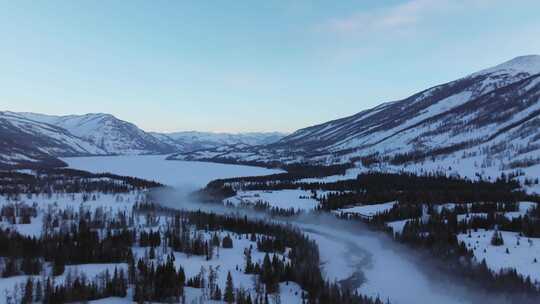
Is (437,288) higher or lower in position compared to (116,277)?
lower

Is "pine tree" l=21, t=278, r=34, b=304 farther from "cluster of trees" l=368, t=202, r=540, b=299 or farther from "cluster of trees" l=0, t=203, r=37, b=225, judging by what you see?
"cluster of trees" l=0, t=203, r=37, b=225

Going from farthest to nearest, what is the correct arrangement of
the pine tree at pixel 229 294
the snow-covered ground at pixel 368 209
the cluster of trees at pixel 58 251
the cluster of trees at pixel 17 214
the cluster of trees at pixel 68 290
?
the snow-covered ground at pixel 368 209 < the cluster of trees at pixel 17 214 < the cluster of trees at pixel 58 251 < the pine tree at pixel 229 294 < the cluster of trees at pixel 68 290

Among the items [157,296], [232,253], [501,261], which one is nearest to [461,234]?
[501,261]

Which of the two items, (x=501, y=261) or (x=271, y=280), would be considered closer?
(x=271, y=280)

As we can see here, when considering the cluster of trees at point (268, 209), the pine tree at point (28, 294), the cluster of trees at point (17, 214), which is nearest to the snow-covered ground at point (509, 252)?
the cluster of trees at point (268, 209)

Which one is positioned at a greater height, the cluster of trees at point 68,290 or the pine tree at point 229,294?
the cluster of trees at point 68,290

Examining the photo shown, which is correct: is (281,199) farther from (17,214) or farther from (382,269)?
(382,269)

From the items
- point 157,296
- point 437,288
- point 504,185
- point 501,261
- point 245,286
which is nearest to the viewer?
point 157,296

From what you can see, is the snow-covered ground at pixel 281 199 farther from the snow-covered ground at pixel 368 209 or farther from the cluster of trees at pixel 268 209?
the snow-covered ground at pixel 368 209

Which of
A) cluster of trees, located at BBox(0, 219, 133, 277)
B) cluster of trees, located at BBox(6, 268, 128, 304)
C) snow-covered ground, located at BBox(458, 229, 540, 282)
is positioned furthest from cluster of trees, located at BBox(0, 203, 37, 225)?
snow-covered ground, located at BBox(458, 229, 540, 282)

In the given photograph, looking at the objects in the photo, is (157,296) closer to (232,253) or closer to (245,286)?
(245,286)

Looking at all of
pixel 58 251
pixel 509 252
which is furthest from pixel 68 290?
pixel 509 252
